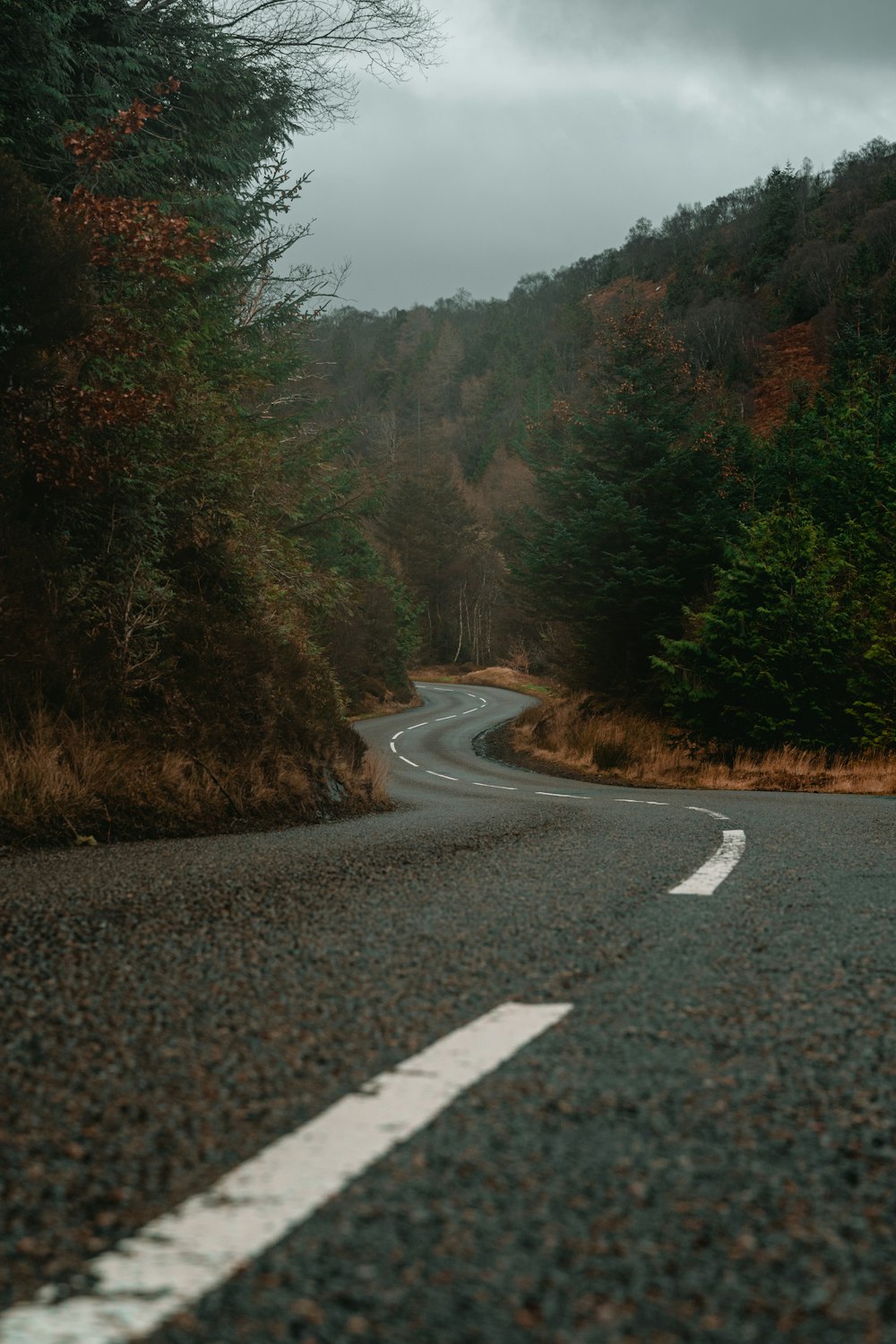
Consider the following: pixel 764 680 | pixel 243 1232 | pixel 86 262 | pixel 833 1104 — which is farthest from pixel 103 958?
pixel 764 680

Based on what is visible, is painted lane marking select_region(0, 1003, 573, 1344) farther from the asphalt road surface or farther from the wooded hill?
the wooded hill

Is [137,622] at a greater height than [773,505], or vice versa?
[773,505]

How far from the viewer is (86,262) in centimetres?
990

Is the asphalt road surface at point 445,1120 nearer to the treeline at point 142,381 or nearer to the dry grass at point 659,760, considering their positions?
the treeline at point 142,381

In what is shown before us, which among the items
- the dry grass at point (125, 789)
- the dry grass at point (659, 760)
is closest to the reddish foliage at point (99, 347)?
the dry grass at point (125, 789)

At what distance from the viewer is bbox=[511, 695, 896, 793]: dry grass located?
1880cm

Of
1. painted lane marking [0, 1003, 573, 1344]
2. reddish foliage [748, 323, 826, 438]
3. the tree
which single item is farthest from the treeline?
reddish foliage [748, 323, 826, 438]

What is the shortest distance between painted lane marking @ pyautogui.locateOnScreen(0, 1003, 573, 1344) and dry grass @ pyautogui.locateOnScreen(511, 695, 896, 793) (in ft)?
51.5

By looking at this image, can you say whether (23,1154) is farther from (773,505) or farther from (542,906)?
(773,505)

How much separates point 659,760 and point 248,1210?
23.5m

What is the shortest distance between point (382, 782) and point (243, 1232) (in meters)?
11.8

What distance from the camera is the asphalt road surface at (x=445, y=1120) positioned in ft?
4.76

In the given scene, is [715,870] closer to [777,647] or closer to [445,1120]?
[445,1120]

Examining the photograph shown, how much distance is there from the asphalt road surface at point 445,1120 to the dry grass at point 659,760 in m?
14.4
